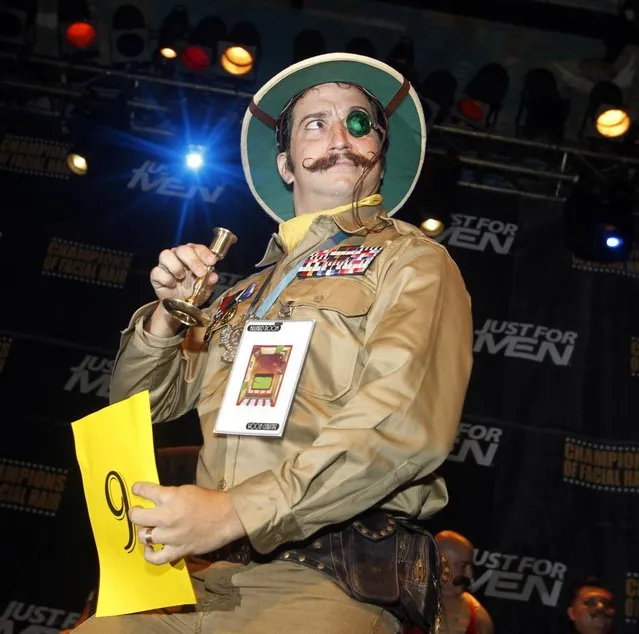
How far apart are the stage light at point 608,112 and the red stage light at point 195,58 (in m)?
2.64

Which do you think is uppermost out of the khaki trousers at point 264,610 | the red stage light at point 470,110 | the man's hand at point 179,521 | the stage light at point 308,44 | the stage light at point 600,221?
the stage light at point 308,44

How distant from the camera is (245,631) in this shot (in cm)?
173

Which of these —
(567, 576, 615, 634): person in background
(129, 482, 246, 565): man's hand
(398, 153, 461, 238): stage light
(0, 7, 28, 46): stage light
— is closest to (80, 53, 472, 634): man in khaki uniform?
(129, 482, 246, 565): man's hand

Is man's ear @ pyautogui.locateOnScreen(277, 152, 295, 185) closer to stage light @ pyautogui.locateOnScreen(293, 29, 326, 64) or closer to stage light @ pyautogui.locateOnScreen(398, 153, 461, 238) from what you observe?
stage light @ pyautogui.locateOnScreen(398, 153, 461, 238)

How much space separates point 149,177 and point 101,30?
1327 mm

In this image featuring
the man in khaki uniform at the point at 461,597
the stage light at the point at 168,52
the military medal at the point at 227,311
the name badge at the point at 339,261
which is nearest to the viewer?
the name badge at the point at 339,261

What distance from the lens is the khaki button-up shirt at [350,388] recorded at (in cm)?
163

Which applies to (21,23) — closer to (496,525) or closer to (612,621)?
(496,525)

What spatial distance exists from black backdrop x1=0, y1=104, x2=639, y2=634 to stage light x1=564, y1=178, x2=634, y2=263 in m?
0.10

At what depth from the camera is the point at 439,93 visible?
6.22 meters

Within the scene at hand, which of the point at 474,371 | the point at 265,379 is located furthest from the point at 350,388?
the point at 474,371

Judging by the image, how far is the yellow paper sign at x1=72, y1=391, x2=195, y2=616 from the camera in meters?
1.62

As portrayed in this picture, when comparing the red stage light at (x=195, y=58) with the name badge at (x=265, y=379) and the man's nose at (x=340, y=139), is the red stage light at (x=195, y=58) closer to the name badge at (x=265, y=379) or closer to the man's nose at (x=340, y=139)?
the man's nose at (x=340, y=139)

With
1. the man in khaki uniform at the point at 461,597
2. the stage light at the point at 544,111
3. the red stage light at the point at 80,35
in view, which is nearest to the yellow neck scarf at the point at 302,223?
the man in khaki uniform at the point at 461,597
